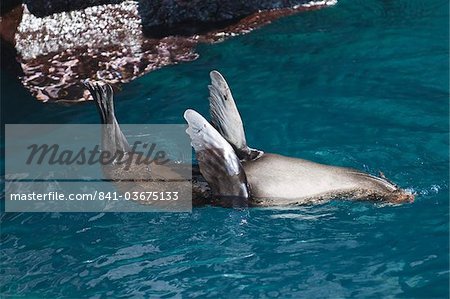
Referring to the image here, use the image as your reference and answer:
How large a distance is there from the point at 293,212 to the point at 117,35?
421cm

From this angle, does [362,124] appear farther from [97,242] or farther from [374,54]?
[97,242]

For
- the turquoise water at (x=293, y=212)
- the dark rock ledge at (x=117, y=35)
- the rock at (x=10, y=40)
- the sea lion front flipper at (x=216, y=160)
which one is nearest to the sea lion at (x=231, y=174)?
the sea lion front flipper at (x=216, y=160)

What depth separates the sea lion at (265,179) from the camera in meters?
4.40

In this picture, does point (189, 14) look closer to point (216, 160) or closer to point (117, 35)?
point (117, 35)

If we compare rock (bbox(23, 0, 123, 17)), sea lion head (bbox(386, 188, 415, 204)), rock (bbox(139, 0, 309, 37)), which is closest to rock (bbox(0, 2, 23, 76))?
rock (bbox(23, 0, 123, 17))

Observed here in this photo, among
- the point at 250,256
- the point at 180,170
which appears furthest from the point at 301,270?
the point at 180,170

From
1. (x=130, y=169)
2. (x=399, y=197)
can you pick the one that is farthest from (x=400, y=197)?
(x=130, y=169)

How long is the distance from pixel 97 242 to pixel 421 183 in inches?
87.0

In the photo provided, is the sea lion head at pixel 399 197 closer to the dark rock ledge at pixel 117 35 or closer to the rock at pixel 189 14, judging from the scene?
the dark rock ledge at pixel 117 35

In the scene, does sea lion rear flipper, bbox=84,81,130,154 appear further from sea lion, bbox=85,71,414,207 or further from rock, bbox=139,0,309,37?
rock, bbox=139,0,309,37

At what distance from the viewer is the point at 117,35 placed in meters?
8.12

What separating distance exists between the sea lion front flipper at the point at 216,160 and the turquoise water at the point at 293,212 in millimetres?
295

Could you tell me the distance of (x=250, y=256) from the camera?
14.5 feet

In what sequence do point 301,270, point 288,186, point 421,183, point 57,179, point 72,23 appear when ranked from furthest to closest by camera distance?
1. point 72,23
2. point 57,179
3. point 421,183
4. point 288,186
5. point 301,270
